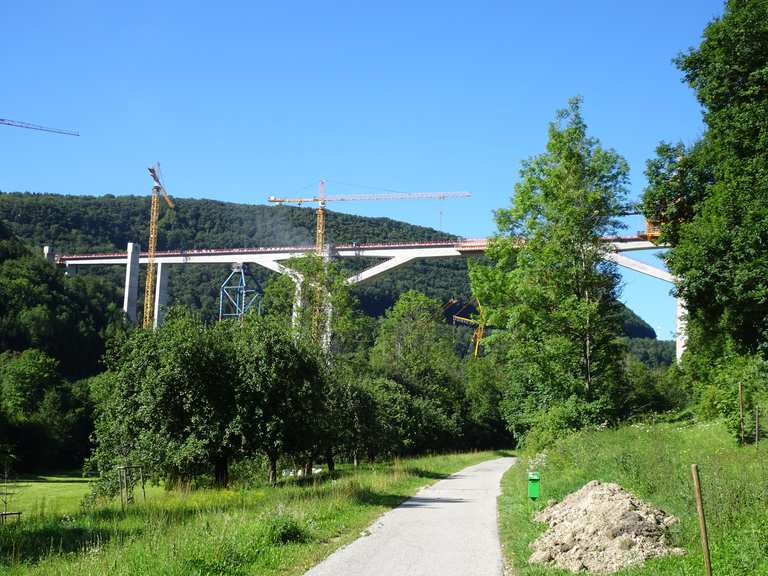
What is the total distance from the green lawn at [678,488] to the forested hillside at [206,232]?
96883 mm

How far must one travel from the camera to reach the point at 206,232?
14912 cm

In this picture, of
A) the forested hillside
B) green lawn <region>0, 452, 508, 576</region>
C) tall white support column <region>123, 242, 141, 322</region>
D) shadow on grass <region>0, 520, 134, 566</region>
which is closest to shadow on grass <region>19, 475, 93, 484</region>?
green lawn <region>0, 452, 508, 576</region>

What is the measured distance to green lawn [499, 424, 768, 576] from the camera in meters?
7.89

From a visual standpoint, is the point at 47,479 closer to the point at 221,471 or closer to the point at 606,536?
the point at 221,471

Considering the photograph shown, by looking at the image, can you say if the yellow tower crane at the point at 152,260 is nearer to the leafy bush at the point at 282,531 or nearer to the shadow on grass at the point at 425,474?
the shadow on grass at the point at 425,474

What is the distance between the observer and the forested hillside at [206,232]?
413 feet

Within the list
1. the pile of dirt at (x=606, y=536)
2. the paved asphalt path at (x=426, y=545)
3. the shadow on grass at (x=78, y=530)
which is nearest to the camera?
the pile of dirt at (x=606, y=536)

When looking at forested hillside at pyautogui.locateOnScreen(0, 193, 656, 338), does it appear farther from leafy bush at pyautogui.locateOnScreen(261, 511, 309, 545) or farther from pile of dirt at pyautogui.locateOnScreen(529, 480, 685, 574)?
pile of dirt at pyautogui.locateOnScreen(529, 480, 685, 574)

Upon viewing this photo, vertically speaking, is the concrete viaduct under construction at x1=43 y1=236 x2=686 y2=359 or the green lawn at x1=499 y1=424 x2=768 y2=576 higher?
the concrete viaduct under construction at x1=43 y1=236 x2=686 y2=359

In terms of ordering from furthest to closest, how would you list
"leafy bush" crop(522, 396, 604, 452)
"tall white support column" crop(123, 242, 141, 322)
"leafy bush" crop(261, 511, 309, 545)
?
"tall white support column" crop(123, 242, 141, 322)
"leafy bush" crop(522, 396, 604, 452)
"leafy bush" crop(261, 511, 309, 545)

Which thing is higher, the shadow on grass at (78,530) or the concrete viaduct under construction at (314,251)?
the concrete viaduct under construction at (314,251)

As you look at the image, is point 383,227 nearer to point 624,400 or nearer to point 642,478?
point 624,400

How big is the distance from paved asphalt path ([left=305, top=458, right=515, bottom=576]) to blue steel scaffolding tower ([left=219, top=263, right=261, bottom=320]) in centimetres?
3378

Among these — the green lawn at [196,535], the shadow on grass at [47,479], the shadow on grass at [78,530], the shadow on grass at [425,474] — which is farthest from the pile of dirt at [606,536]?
the shadow on grass at [47,479]
